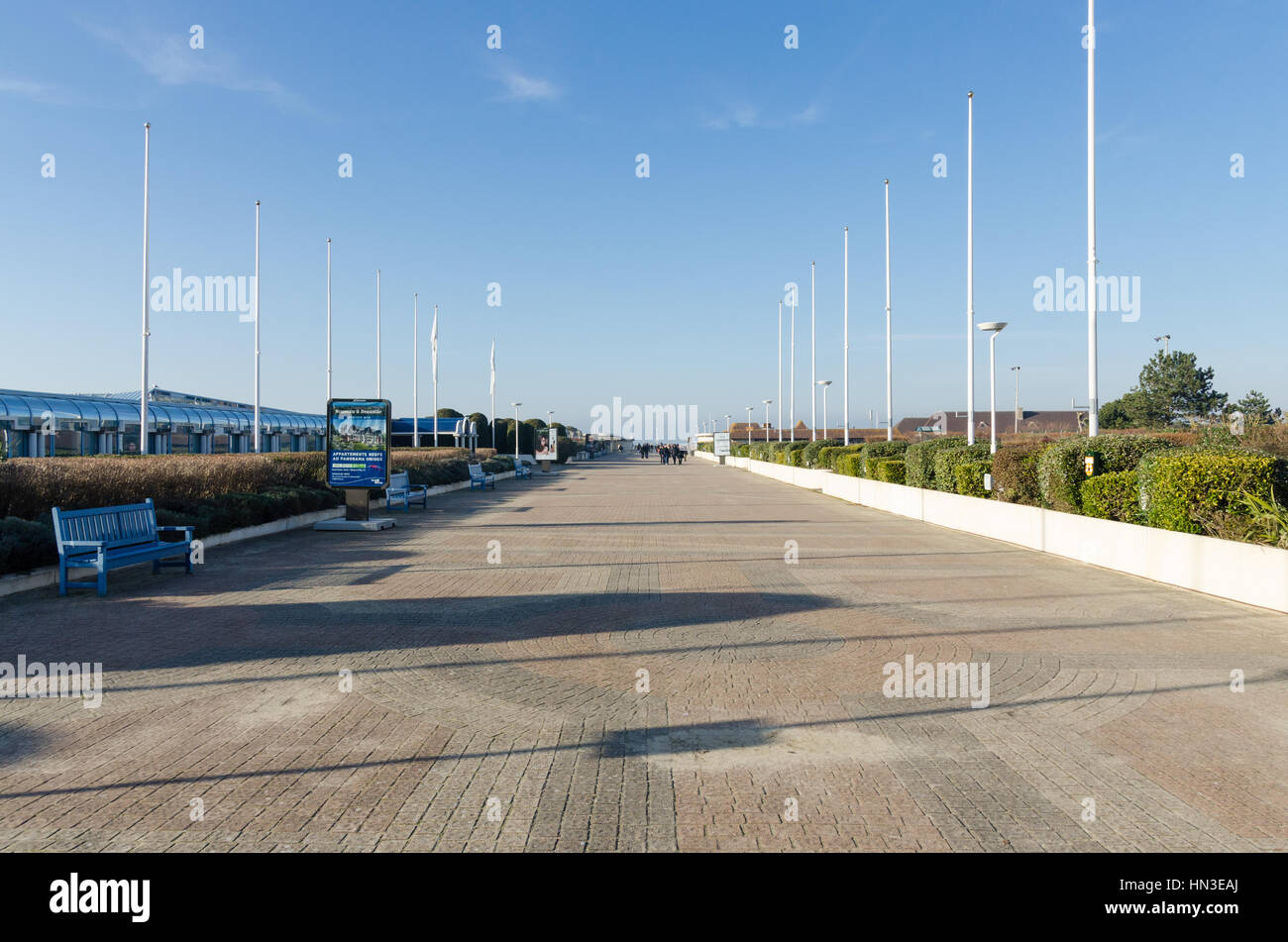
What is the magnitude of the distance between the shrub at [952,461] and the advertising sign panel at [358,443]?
1158cm

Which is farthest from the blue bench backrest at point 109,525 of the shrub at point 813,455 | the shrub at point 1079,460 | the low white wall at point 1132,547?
the shrub at point 813,455

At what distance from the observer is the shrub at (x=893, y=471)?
23844 millimetres

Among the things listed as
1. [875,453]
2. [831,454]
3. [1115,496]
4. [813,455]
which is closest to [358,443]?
[1115,496]

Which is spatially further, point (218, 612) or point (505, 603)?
point (505, 603)

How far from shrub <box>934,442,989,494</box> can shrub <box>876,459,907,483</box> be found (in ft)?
12.1

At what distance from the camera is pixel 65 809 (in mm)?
4031

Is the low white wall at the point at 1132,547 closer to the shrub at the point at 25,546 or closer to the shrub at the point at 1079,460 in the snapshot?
the shrub at the point at 1079,460

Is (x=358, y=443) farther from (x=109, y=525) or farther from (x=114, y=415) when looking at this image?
(x=114, y=415)

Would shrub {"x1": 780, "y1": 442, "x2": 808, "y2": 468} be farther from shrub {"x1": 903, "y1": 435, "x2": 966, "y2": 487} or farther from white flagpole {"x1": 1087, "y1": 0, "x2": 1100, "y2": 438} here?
white flagpole {"x1": 1087, "y1": 0, "x2": 1100, "y2": 438}
